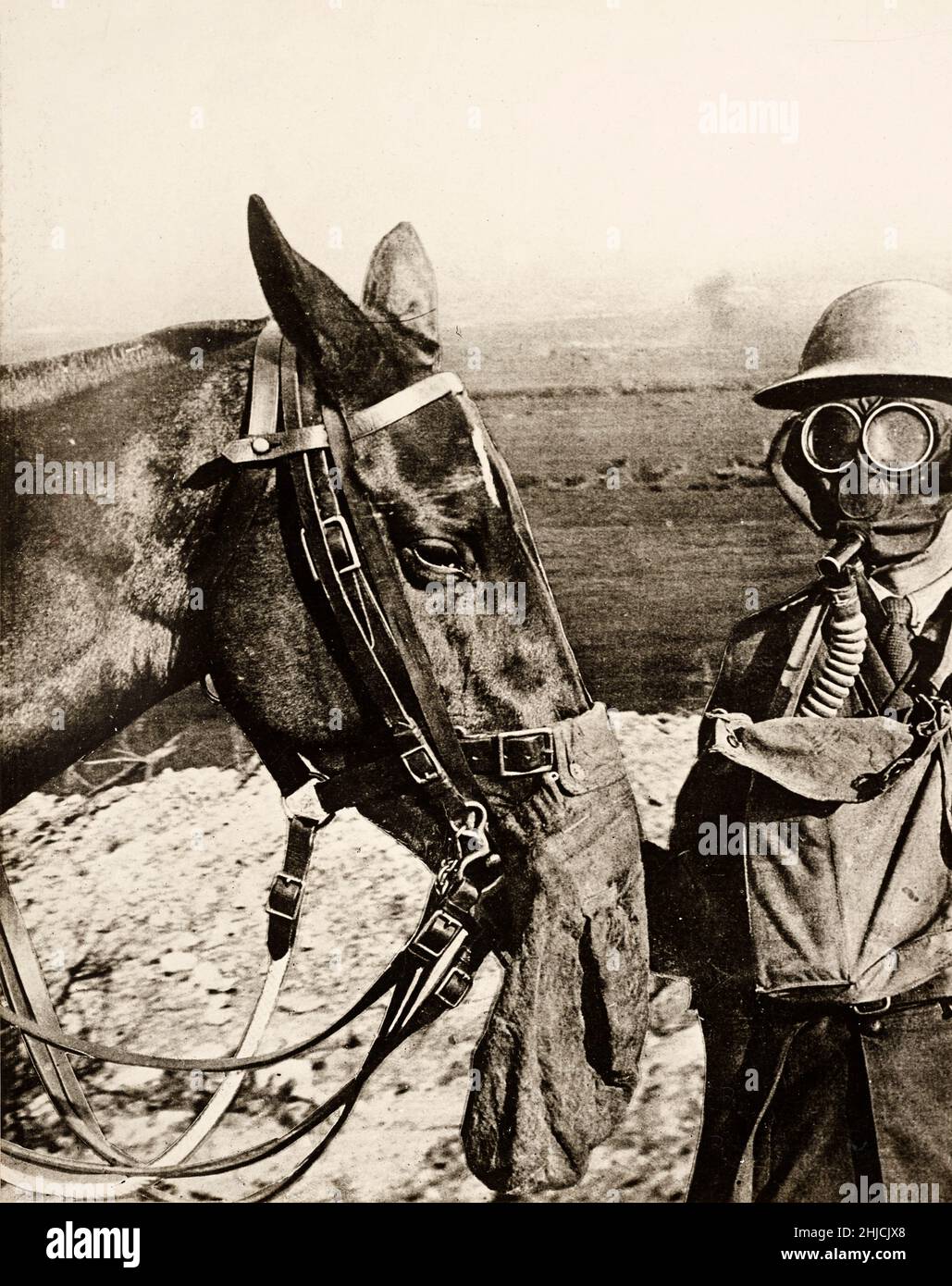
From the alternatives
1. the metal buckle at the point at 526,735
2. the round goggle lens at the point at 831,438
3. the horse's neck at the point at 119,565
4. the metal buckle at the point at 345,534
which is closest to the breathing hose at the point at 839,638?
the round goggle lens at the point at 831,438

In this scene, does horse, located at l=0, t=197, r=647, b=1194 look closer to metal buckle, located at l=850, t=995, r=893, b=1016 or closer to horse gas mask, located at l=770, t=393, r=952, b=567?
metal buckle, located at l=850, t=995, r=893, b=1016

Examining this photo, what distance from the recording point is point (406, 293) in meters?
2.85

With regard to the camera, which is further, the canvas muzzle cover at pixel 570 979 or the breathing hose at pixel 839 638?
the breathing hose at pixel 839 638

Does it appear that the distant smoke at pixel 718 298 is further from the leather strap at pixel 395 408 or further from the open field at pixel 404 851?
the leather strap at pixel 395 408

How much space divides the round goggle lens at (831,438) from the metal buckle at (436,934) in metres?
1.53

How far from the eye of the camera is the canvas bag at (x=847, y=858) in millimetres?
3047

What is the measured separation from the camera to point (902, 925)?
121 inches

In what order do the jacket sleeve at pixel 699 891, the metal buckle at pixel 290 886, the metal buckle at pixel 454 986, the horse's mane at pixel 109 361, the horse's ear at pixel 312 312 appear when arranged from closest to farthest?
the horse's ear at pixel 312 312
the horse's mane at pixel 109 361
the metal buckle at pixel 454 986
the metal buckle at pixel 290 886
the jacket sleeve at pixel 699 891

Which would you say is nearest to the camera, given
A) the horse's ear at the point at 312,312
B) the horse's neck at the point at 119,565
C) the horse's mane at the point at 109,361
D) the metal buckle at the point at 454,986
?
the horse's ear at the point at 312,312

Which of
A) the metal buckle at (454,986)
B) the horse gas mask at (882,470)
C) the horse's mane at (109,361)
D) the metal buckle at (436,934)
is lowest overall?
the metal buckle at (454,986)

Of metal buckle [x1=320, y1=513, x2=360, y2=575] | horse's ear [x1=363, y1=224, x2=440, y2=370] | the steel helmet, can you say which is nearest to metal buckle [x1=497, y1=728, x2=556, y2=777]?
metal buckle [x1=320, y1=513, x2=360, y2=575]

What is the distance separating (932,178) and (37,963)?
3.18 m

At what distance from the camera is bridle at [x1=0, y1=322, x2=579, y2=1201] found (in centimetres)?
258
